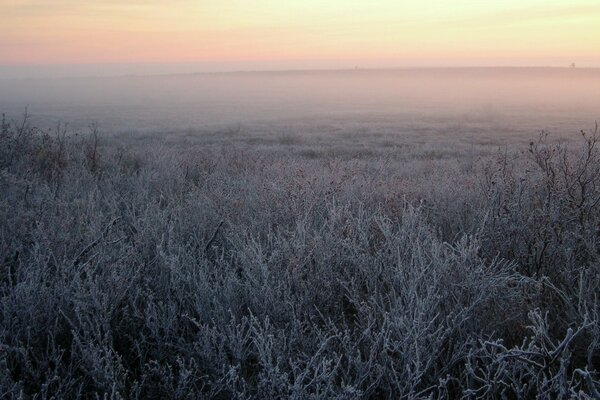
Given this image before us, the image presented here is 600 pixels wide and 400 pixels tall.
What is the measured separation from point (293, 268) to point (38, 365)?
5.37ft

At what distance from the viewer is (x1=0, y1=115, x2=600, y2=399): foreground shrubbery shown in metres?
2.31

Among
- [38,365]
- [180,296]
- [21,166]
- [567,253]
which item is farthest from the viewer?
[21,166]

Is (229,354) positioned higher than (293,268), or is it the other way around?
(293,268)

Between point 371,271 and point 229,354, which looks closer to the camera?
point 229,354

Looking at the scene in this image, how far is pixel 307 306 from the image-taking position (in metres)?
3.05

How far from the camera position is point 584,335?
9.02ft

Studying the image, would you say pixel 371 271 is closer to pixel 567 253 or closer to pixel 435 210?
pixel 567 253

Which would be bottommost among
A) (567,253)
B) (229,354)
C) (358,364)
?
(229,354)

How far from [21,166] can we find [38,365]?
19.4ft

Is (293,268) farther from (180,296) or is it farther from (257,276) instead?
(180,296)

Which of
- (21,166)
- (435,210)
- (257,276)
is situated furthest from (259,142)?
(257,276)

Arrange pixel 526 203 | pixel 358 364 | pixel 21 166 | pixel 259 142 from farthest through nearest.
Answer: pixel 259 142
pixel 21 166
pixel 526 203
pixel 358 364

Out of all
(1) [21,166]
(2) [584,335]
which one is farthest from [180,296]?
(1) [21,166]

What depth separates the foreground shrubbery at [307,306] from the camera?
231 cm
